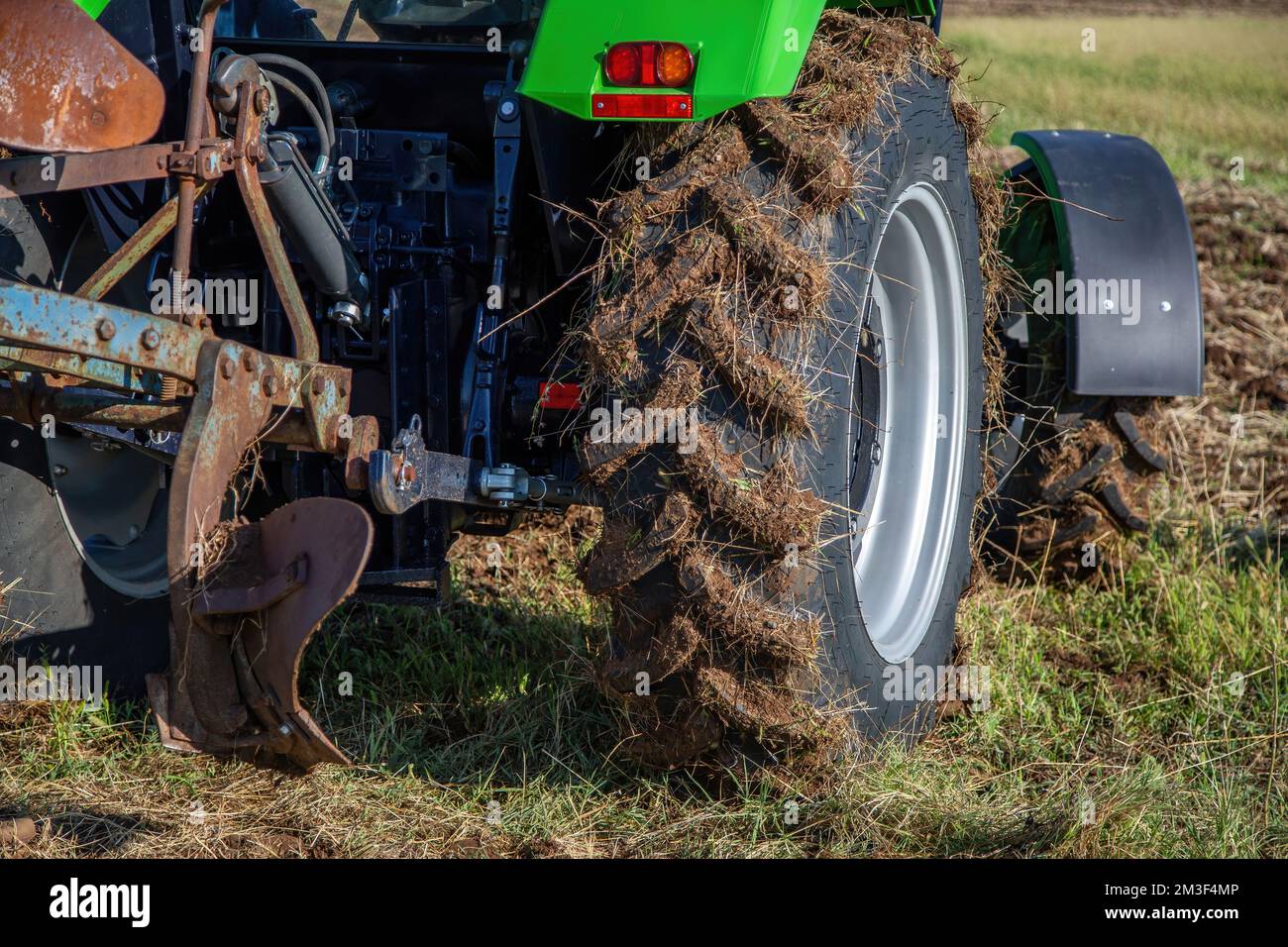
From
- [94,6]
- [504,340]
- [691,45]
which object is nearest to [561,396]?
[504,340]

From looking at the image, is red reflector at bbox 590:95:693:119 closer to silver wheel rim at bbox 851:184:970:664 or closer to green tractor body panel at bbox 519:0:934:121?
green tractor body panel at bbox 519:0:934:121

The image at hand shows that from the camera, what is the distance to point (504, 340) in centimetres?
275

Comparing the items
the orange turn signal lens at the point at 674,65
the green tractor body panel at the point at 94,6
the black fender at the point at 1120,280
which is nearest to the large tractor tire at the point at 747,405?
the orange turn signal lens at the point at 674,65

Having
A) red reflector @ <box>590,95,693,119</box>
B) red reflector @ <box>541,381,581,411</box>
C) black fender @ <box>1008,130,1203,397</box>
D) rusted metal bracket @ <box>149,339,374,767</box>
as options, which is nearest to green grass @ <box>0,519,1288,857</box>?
rusted metal bracket @ <box>149,339,374,767</box>

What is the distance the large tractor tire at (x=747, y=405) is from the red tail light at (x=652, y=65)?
12 centimetres

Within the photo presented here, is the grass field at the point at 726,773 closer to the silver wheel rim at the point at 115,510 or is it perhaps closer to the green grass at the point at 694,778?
Result: the green grass at the point at 694,778

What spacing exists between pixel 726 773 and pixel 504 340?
979 millimetres

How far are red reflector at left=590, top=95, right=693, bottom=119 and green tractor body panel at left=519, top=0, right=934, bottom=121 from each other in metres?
0.01

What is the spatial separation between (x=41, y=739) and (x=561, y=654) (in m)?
1.22

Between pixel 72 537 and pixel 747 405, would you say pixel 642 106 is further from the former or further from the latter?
pixel 72 537

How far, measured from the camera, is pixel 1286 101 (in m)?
10.9

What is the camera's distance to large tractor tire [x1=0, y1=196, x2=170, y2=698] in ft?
9.30

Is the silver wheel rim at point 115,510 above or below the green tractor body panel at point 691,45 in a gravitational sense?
below

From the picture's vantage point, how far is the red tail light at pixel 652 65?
2258 millimetres
